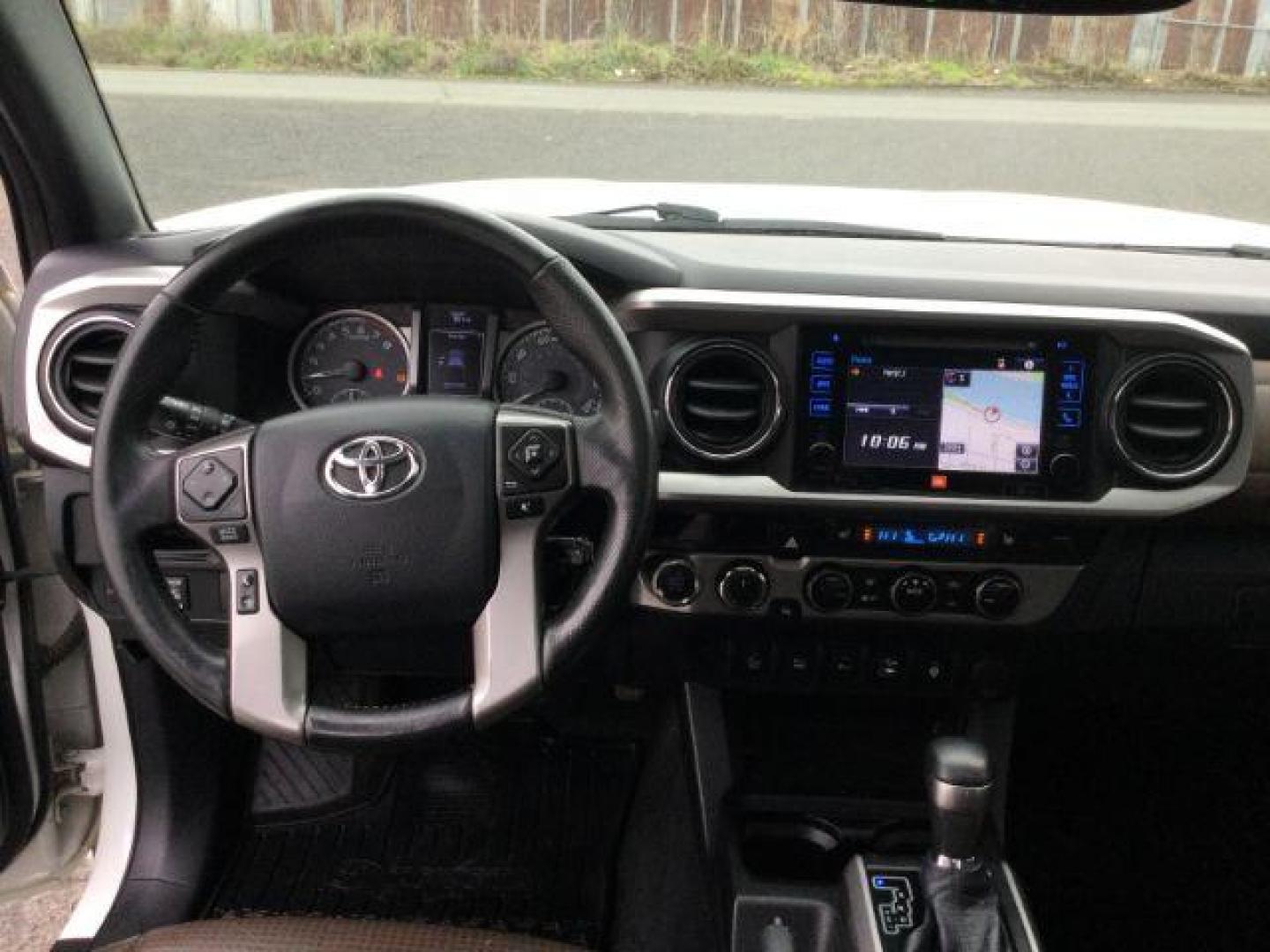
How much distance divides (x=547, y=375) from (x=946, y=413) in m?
0.62

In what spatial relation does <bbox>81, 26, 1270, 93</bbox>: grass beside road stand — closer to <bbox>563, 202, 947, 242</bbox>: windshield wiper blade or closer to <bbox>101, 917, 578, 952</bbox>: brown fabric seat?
<bbox>563, 202, 947, 242</bbox>: windshield wiper blade

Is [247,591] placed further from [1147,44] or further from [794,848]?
[1147,44]

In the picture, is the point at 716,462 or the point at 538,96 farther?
the point at 538,96

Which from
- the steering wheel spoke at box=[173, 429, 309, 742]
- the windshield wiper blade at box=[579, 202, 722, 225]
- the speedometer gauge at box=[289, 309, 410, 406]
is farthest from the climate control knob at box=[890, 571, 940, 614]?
the steering wheel spoke at box=[173, 429, 309, 742]

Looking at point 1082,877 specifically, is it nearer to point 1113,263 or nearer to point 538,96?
point 1113,263

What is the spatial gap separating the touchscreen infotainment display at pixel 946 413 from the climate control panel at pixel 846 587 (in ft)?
0.62

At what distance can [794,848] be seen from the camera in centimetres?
227

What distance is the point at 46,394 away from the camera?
1940mm

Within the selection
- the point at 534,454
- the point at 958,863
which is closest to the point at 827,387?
the point at 534,454

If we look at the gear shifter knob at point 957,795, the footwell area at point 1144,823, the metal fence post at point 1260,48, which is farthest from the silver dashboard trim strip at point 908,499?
the metal fence post at point 1260,48

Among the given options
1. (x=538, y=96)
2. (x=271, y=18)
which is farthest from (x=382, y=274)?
(x=538, y=96)

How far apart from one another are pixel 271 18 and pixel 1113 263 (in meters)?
1.77

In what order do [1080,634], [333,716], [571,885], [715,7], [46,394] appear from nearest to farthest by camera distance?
[333,716], [46,394], [1080,634], [571,885], [715,7]

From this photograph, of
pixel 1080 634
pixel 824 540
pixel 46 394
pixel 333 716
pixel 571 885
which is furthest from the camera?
pixel 571 885
